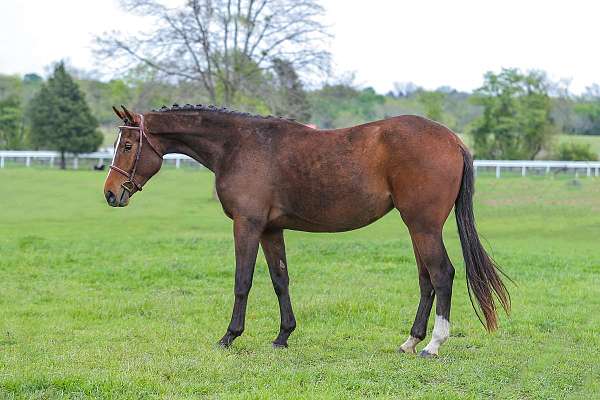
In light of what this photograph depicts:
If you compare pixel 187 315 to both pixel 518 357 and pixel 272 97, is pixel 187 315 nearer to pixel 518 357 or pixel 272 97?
pixel 518 357

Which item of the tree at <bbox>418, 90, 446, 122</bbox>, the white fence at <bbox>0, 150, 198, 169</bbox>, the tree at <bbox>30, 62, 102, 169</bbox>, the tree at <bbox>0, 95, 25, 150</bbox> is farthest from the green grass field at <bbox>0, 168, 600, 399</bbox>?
the tree at <bbox>0, 95, 25, 150</bbox>

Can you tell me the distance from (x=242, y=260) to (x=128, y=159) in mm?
1436

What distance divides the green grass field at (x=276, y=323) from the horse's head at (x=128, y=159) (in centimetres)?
142

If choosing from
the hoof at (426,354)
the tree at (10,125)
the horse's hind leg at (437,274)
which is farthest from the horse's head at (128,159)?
the tree at (10,125)

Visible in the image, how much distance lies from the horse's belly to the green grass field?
114 centimetres

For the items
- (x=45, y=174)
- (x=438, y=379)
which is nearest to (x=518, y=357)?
(x=438, y=379)

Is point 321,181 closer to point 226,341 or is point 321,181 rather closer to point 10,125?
point 226,341

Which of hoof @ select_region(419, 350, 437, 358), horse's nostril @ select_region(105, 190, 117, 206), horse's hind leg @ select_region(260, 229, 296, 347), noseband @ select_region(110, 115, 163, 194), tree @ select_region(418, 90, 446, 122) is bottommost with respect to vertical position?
hoof @ select_region(419, 350, 437, 358)

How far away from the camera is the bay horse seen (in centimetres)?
673

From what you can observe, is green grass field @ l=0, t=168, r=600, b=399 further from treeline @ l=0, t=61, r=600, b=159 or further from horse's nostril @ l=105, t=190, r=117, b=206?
treeline @ l=0, t=61, r=600, b=159

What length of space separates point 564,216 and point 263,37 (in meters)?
13.5

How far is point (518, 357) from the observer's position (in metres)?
6.66

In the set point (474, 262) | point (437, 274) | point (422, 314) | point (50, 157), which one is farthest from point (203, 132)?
point (50, 157)

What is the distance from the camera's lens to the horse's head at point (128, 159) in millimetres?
7168
